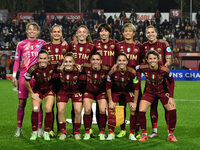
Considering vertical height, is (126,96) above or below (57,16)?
below

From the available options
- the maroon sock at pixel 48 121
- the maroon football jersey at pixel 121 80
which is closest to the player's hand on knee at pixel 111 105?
the maroon football jersey at pixel 121 80

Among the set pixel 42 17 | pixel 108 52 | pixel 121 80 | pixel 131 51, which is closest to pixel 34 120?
pixel 121 80

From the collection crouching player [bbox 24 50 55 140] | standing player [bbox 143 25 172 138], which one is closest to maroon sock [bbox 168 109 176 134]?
standing player [bbox 143 25 172 138]

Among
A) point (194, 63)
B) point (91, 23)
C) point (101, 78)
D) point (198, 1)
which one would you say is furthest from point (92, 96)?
point (198, 1)

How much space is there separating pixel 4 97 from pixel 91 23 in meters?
18.8

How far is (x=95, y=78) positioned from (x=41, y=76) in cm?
94

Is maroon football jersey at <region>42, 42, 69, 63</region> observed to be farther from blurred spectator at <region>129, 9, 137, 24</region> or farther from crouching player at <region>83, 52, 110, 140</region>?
blurred spectator at <region>129, 9, 137, 24</region>

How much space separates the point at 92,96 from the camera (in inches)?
283

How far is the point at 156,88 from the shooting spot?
23.0 ft

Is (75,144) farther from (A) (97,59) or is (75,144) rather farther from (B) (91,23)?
(B) (91,23)

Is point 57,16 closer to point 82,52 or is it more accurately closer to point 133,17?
point 133,17

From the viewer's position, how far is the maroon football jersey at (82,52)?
7.39 metres

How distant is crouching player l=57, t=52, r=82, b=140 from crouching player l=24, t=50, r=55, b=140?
164mm

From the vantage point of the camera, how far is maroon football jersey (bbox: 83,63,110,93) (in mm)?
7145
